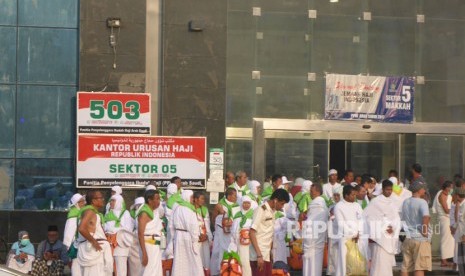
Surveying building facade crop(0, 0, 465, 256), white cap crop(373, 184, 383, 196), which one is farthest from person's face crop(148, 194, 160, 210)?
building facade crop(0, 0, 465, 256)

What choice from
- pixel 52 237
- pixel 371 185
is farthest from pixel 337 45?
pixel 52 237

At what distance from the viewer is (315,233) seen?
56.5 ft

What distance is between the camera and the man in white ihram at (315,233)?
17172 mm

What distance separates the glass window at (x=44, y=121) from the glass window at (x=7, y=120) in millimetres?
131

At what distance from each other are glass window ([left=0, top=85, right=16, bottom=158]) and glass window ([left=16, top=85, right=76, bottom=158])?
13cm

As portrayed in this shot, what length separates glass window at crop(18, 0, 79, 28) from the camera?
2180cm

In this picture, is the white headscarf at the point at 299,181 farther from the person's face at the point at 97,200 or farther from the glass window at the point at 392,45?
the person's face at the point at 97,200

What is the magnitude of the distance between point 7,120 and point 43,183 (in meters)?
1.53

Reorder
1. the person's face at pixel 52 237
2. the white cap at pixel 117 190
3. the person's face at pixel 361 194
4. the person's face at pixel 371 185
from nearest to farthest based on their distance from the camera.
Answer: the person's face at pixel 361 194, the person's face at pixel 52 237, the person's face at pixel 371 185, the white cap at pixel 117 190

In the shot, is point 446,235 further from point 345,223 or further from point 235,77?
point 235,77

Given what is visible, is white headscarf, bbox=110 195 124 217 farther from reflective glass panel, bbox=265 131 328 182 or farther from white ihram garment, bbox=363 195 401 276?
reflective glass panel, bbox=265 131 328 182

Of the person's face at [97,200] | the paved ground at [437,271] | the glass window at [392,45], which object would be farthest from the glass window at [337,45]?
the person's face at [97,200]

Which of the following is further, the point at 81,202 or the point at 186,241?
the point at 81,202

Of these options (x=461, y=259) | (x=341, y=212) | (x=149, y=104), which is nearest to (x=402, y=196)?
(x=461, y=259)
